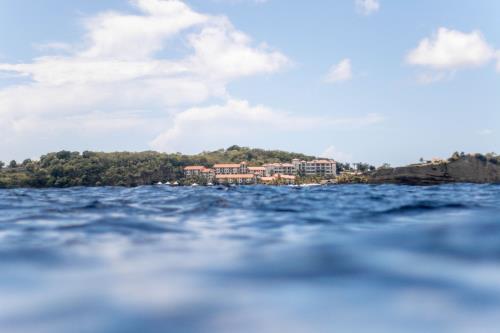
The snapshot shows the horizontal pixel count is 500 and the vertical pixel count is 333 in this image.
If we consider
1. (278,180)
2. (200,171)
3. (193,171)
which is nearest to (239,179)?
(278,180)

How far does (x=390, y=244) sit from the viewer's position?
5.29 m

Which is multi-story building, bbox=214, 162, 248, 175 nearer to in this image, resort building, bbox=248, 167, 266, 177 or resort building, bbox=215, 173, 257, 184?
resort building, bbox=248, 167, 266, 177

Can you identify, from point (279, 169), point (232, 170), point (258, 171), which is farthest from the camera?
point (279, 169)

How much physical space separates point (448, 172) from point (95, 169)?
331 ft

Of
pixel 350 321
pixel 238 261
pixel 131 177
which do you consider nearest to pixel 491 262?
pixel 350 321

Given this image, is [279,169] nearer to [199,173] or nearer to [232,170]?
[232,170]

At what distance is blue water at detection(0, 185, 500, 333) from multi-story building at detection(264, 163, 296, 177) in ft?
490

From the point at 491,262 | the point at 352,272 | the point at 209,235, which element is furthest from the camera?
the point at 209,235

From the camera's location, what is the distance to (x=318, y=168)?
535ft

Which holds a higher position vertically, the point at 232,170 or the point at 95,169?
the point at 95,169

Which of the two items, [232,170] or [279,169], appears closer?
[232,170]

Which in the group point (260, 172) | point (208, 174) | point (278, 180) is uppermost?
point (260, 172)

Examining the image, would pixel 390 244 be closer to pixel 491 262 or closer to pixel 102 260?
pixel 491 262

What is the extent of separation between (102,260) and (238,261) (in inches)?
58.5
